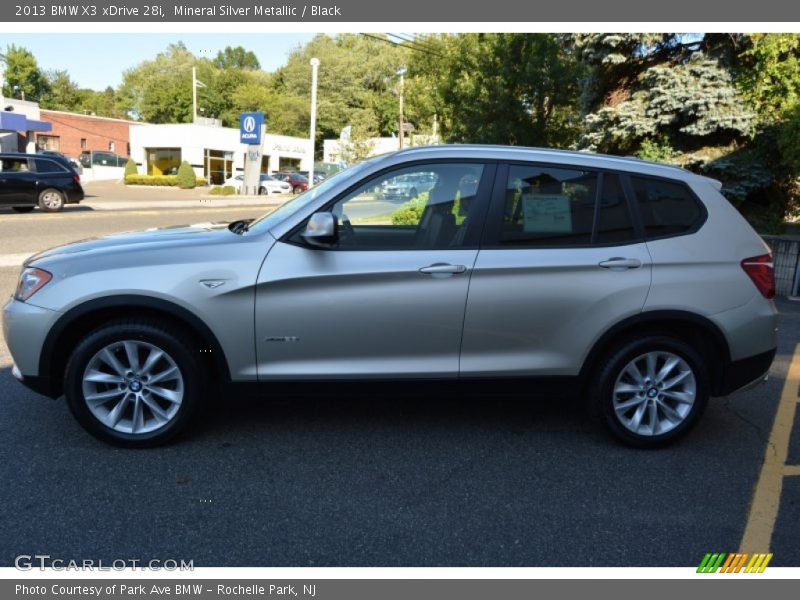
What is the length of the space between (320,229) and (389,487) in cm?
146

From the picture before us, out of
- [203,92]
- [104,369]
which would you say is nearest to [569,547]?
[104,369]

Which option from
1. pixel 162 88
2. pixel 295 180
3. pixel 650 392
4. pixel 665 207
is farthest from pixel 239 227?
pixel 162 88

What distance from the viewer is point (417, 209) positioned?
4078 millimetres

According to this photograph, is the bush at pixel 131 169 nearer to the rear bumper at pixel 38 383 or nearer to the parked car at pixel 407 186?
the rear bumper at pixel 38 383

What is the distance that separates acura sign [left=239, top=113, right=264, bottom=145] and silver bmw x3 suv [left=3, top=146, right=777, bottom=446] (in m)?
31.7

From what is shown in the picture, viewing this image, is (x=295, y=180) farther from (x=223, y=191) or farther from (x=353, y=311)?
(x=353, y=311)

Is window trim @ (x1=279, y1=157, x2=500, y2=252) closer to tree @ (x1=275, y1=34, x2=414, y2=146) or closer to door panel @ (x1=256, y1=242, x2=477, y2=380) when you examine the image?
door panel @ (x1=256, y1=242, x2=477, y2=380)

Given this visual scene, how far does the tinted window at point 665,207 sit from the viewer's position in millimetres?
4055

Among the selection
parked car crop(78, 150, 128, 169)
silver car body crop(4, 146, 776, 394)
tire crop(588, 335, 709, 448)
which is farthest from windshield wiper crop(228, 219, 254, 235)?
parked car crop(78, 150, 128, 169)

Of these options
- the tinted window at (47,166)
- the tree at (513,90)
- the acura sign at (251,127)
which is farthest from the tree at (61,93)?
the tree at (513,90)

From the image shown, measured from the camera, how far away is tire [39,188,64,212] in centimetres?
1969

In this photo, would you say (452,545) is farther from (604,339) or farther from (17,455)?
(17,455)

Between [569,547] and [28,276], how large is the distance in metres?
3.32

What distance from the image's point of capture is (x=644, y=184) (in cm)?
409
